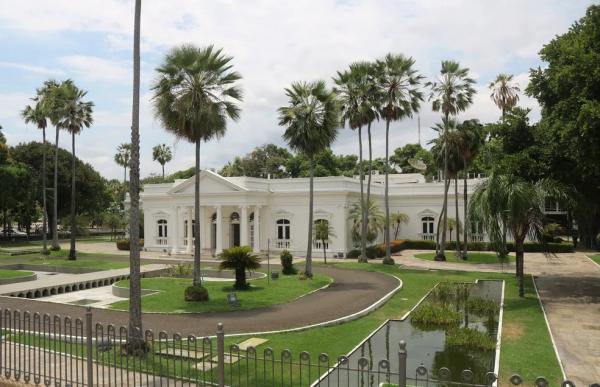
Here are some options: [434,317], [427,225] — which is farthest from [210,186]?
[434,317]

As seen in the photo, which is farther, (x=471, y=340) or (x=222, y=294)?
(x=222, y=294)

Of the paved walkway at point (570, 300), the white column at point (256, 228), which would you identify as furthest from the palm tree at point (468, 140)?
the white column at point (256, 228)

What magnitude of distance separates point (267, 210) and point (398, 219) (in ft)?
36.4

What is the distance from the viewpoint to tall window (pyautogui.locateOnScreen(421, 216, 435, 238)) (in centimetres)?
4450

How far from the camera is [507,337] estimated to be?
47.6ft

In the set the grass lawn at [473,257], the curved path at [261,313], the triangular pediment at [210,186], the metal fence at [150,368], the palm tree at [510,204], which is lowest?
the curved path at [261,313]

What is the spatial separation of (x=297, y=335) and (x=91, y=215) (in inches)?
2473

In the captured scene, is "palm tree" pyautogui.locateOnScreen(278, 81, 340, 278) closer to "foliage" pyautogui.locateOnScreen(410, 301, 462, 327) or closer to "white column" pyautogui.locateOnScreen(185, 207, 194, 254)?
"foliage" pyautogui.locateOnScreen(410, 301, 462, 327)

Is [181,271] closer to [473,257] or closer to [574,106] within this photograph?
[574,106]

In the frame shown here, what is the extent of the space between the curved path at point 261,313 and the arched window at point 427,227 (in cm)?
2081

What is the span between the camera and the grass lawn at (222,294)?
751 inches

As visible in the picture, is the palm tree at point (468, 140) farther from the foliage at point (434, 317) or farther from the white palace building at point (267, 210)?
the foliage at point (434, 317)

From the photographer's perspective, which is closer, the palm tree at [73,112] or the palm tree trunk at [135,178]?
the palm tree trunk at [135,178]

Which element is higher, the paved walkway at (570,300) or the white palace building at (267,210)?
the white palace building at (267,210)
